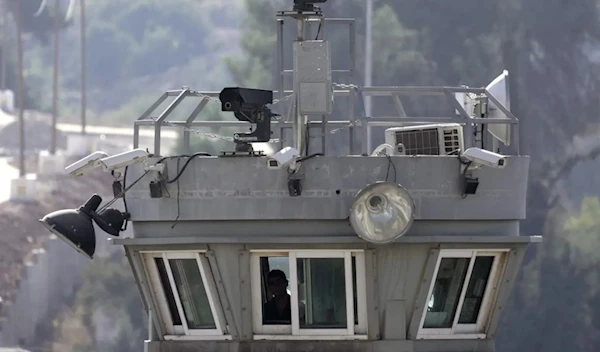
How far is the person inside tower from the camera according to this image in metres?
18.9

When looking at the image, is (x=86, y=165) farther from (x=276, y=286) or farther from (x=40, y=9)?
(x=40, y=9)

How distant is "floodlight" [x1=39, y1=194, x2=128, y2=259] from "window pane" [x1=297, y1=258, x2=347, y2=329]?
1.99 metres

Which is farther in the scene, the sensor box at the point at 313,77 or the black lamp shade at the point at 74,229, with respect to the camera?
the sensor box at the point at 313,77

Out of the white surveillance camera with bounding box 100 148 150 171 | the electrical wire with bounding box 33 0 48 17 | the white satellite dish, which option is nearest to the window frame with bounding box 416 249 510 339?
the white satellite dish

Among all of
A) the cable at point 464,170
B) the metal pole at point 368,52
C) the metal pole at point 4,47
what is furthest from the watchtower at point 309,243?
the metal pole at point 4,47

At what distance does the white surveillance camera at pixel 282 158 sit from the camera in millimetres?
17938

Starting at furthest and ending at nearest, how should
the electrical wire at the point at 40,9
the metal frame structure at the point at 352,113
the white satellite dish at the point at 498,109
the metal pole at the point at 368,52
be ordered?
1. the electrical wire at the point at 40,9
2. the metal pole at the point at 368,52
3. the white satellite dish at the point at 498,109
4. the metal frame structure at the point at 352,113

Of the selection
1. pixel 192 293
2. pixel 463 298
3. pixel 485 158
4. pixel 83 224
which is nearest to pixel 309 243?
pixel 192 293

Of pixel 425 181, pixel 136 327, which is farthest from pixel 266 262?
pixel 136 327

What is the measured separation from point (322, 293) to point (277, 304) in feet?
1.77

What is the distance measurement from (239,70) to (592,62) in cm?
1276

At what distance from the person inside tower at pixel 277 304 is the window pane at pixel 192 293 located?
592mm

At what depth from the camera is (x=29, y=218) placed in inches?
2938

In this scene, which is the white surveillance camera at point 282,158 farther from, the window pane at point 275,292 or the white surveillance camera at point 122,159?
the white surveillance camera at point 122,159
